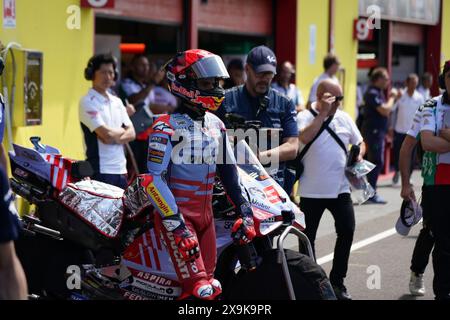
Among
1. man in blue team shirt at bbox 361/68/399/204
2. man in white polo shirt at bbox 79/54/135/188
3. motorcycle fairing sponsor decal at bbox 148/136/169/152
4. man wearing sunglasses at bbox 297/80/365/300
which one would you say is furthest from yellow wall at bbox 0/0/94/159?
man in blue team shirt at bbox 361/68/399/204

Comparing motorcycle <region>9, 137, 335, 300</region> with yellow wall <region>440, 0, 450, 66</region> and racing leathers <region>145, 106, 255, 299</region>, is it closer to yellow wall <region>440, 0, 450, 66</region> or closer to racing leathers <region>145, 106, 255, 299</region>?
racing leathers <region>145, 106, 255, 299</region>

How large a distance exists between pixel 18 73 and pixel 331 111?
3.24m

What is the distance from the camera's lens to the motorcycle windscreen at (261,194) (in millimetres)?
5227

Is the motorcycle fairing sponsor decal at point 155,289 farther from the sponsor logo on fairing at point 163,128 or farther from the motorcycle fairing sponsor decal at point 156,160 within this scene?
the sponsor logo on fairing at point 163,128

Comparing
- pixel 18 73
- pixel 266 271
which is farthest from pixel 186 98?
pixel 18 73

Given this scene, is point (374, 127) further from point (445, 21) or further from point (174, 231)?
point (174, 231)

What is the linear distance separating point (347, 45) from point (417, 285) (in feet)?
31.2

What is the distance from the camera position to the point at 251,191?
5430 mm

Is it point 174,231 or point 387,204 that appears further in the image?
point 387,204

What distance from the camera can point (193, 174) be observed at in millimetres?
5234

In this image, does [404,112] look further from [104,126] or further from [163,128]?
[163,128]

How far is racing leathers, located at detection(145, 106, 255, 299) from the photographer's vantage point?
5.02 metres

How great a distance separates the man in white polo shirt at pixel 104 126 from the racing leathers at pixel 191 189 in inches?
109
